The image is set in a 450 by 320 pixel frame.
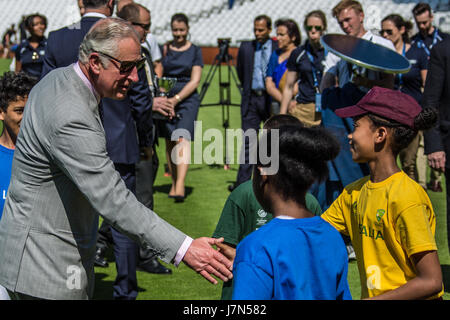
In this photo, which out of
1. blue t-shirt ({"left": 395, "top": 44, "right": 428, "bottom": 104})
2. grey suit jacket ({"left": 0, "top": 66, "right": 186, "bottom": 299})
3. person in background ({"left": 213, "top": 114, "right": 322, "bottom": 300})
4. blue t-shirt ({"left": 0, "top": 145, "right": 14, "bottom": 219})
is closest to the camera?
grey suit jacket ({"left": 0, "top": 66, "right": 186, "bottom": 299})

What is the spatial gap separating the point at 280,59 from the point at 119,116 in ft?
11.8

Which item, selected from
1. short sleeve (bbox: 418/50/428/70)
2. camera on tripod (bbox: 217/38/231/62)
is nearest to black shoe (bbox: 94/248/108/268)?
short sleeve (bbox: 418/50/428/70)

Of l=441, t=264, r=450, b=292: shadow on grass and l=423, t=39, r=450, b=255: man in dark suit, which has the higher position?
l=423, t=39, r=450, b=255: man in dark suit

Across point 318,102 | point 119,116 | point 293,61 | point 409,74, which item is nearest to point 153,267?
point 119,116

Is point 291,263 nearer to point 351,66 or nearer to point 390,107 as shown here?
point 390,107

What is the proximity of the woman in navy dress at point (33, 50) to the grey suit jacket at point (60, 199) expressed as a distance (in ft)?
19.7

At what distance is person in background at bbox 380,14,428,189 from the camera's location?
26.8ft

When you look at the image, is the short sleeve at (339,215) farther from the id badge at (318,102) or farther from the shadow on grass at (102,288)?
the id badge at (318,102)

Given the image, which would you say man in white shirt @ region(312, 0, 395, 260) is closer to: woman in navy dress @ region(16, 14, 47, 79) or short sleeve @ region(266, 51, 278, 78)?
short sleeve @ region(266, 51, 278, 78)

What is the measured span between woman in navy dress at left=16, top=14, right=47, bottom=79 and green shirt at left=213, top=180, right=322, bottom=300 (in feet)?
20.1

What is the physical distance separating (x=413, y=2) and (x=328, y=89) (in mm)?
23406

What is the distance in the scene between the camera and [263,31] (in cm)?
870

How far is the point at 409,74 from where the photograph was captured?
8172mm

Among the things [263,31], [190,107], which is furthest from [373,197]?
[263,31]
